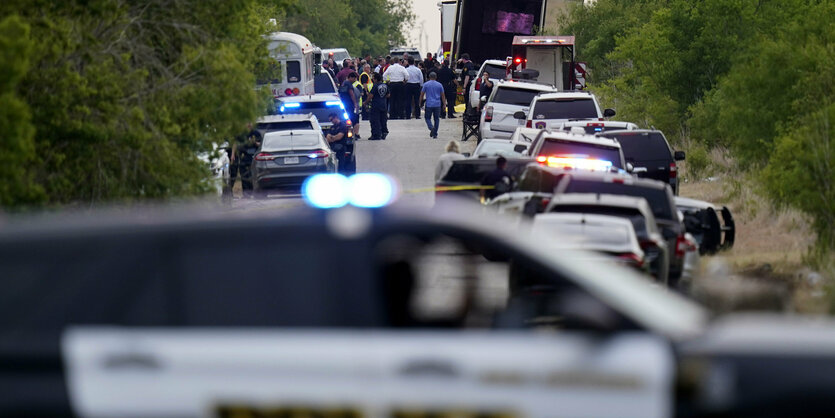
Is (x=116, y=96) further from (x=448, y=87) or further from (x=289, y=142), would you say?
(x=448, y=87)

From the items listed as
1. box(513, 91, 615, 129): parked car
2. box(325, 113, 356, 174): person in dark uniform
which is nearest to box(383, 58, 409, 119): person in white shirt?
box(325, 113, 356, 174): person in dark uniform

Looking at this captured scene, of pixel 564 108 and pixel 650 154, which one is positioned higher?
pixel 564 108

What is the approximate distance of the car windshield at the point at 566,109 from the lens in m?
29.8

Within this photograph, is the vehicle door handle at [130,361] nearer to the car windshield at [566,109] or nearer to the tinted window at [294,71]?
the car windshield at [566,109]

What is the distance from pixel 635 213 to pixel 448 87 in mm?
30373

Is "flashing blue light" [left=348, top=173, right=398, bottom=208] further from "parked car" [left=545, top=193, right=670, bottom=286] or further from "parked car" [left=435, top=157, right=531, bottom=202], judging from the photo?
"parked car" [left=435, top=157, right=531, bottom=202]

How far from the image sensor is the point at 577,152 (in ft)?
68.9

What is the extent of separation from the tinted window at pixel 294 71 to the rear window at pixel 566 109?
14030 mm

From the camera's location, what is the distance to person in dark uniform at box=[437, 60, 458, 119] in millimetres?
42875

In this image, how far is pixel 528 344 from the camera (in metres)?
4.34

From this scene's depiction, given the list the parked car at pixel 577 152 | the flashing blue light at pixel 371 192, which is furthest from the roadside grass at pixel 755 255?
the parked car at pixel 577 152

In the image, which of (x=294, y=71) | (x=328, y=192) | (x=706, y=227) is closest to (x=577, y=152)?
(x=706, y=227)

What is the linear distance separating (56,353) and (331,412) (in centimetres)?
95

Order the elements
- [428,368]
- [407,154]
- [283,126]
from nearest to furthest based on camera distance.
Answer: [428,368]
[283,126]
[407,154]
